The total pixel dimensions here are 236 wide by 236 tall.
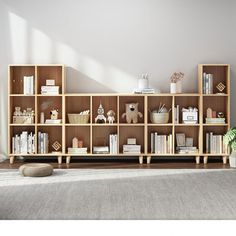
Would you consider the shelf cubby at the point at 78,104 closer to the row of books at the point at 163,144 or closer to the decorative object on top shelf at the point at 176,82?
the row of books at the point at 163,144

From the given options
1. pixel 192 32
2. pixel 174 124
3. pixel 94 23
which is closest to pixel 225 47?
pixel 192 32

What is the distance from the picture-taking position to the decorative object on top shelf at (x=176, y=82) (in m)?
7.05

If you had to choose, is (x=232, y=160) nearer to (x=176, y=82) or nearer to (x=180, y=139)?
(x=180, y=139)

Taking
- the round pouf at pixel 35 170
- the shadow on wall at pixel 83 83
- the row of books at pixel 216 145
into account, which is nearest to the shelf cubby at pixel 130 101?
the shadow on wall at pixel 83 83

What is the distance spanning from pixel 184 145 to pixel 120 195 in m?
2.76

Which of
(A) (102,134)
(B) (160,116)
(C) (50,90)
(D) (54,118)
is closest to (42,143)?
(D) (54,118)

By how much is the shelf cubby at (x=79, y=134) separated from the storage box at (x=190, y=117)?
4.48 feet

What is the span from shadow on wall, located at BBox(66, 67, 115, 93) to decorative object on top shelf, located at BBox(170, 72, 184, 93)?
0.87m

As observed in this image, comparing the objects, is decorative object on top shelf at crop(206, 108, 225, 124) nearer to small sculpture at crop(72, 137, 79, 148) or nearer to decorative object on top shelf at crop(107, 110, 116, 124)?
decorative object on top shelf at crop(107, 110, 116, 124)

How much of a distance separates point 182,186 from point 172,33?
2.94 metres

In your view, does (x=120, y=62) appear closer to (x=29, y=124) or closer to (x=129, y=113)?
(x=129, y=113)

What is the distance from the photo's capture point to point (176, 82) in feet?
23.3

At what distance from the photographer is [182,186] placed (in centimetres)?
505

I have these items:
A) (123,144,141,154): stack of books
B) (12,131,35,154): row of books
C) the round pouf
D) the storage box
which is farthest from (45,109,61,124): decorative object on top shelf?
the storage box
